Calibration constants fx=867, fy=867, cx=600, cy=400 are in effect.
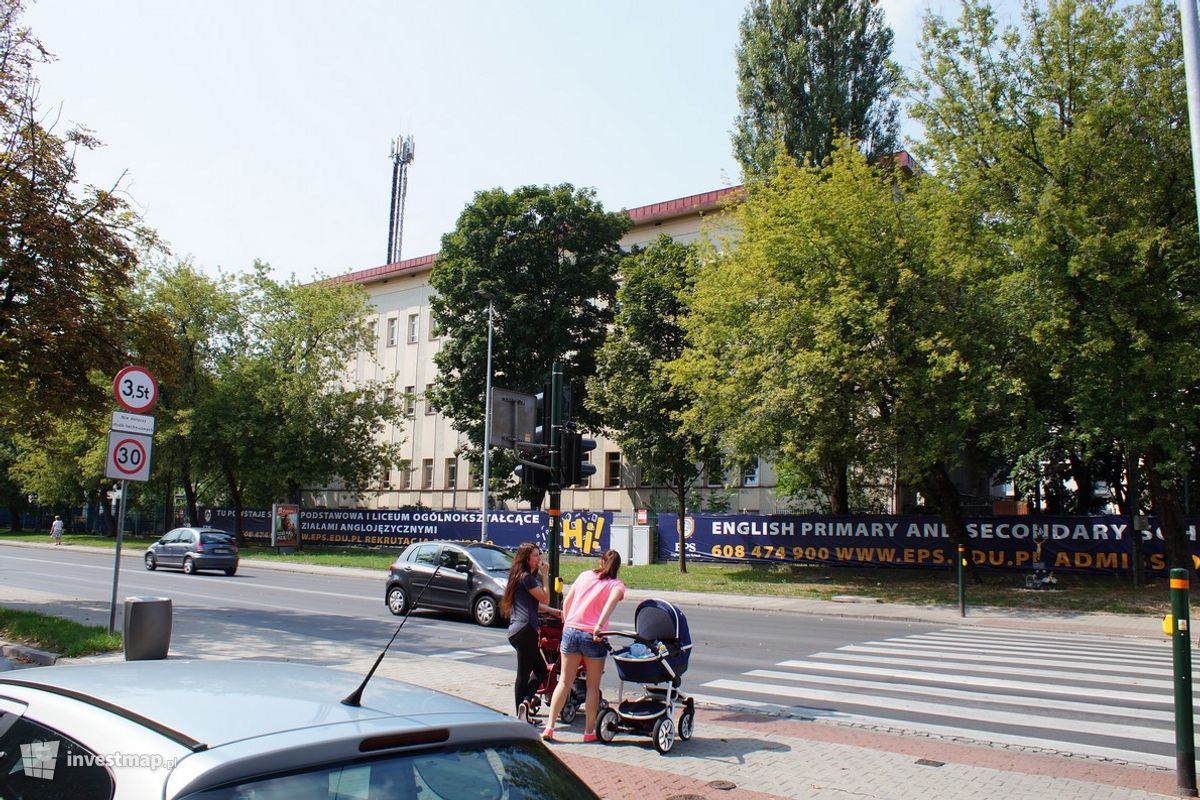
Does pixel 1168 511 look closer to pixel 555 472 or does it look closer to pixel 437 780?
pixel 555 472

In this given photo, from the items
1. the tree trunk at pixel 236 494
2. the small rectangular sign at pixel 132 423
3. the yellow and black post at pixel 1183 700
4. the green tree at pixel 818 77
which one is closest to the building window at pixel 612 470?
the green tree at pixel 818 77

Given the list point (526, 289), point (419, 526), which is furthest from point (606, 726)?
point (419, 526)

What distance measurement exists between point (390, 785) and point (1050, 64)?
25337mm

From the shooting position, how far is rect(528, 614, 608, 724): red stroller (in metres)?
8.39

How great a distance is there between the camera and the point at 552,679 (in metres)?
8.40

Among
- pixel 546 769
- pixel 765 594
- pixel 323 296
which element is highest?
pixel 323 296

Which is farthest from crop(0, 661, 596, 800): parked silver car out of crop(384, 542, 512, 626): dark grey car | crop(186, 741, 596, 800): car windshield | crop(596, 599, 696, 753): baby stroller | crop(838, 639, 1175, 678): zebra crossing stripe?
crop(384, 542, 512, 626): dark grey car

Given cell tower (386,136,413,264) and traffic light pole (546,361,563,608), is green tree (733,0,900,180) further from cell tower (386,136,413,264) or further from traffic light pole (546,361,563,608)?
cell tower (386,136,413,264)

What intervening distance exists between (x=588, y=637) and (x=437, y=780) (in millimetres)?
5437

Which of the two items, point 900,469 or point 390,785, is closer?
point 390,785

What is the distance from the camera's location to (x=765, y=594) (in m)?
24.1

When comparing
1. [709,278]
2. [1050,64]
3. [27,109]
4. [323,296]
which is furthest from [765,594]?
[323,296]

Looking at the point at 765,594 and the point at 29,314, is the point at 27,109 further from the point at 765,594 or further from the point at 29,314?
the point at 765,594

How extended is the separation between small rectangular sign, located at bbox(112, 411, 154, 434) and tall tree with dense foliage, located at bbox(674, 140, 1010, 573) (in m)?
15.2
